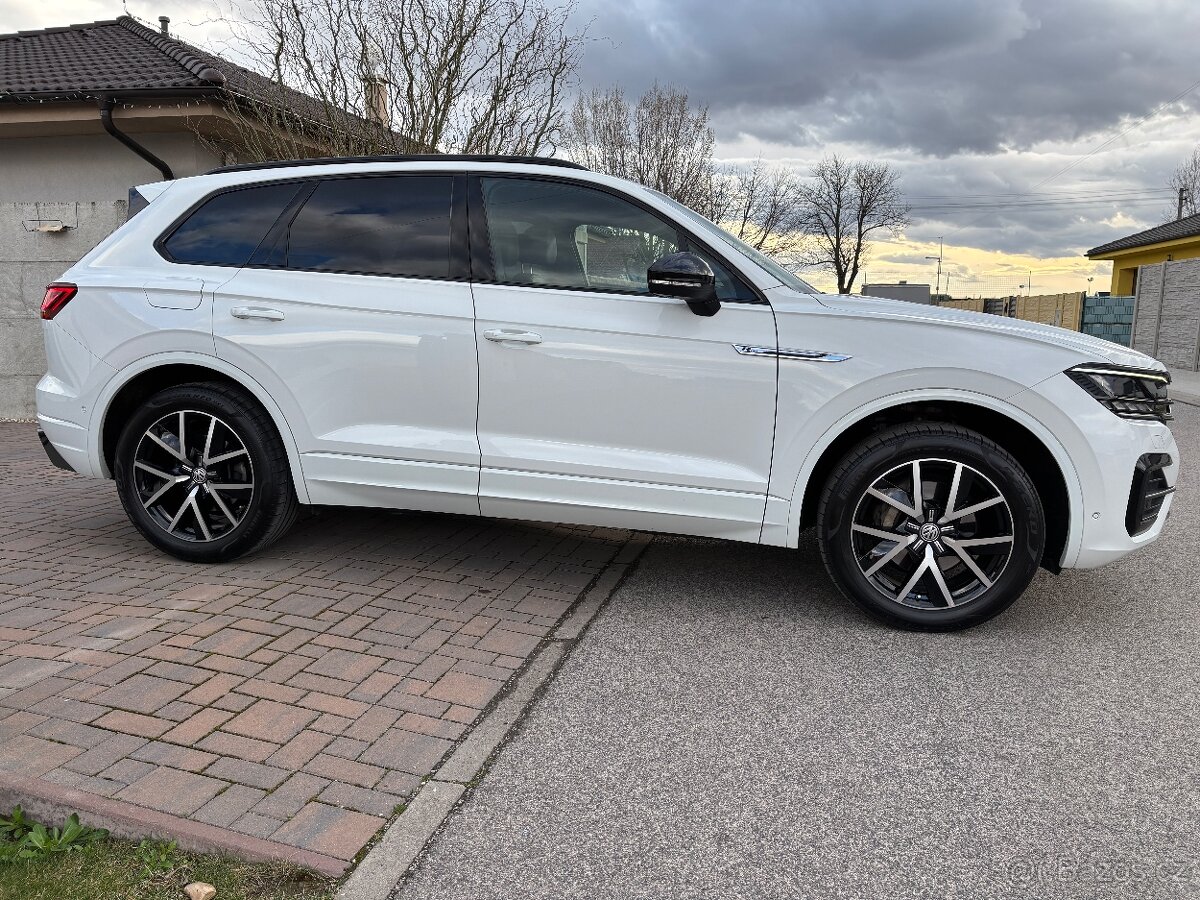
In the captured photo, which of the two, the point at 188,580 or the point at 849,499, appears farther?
the point at 188,580

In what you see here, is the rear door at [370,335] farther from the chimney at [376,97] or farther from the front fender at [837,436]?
the chimney at [376,97]

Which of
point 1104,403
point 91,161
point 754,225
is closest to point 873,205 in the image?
point 754,225

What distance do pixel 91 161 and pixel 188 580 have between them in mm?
9032

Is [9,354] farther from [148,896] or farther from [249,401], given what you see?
[148,896]

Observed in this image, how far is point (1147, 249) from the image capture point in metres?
30.5

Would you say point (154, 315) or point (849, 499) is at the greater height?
point (154, 315)

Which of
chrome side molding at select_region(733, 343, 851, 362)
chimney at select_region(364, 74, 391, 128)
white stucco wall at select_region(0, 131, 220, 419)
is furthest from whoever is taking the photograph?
chimney at select_region(364, 74, 391, 128)

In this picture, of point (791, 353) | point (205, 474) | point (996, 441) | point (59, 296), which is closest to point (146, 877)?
point (205, 474)

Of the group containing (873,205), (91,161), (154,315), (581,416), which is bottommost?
(581,416)

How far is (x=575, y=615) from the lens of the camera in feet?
13.6

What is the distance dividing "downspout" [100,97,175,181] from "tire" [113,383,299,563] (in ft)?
22.3

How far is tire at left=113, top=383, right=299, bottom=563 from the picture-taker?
4492 mm

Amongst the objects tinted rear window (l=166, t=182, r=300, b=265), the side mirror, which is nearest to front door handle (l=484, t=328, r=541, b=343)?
the side mirror

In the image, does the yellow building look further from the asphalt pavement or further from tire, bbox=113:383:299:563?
tire, bbox=113:383:299:563
